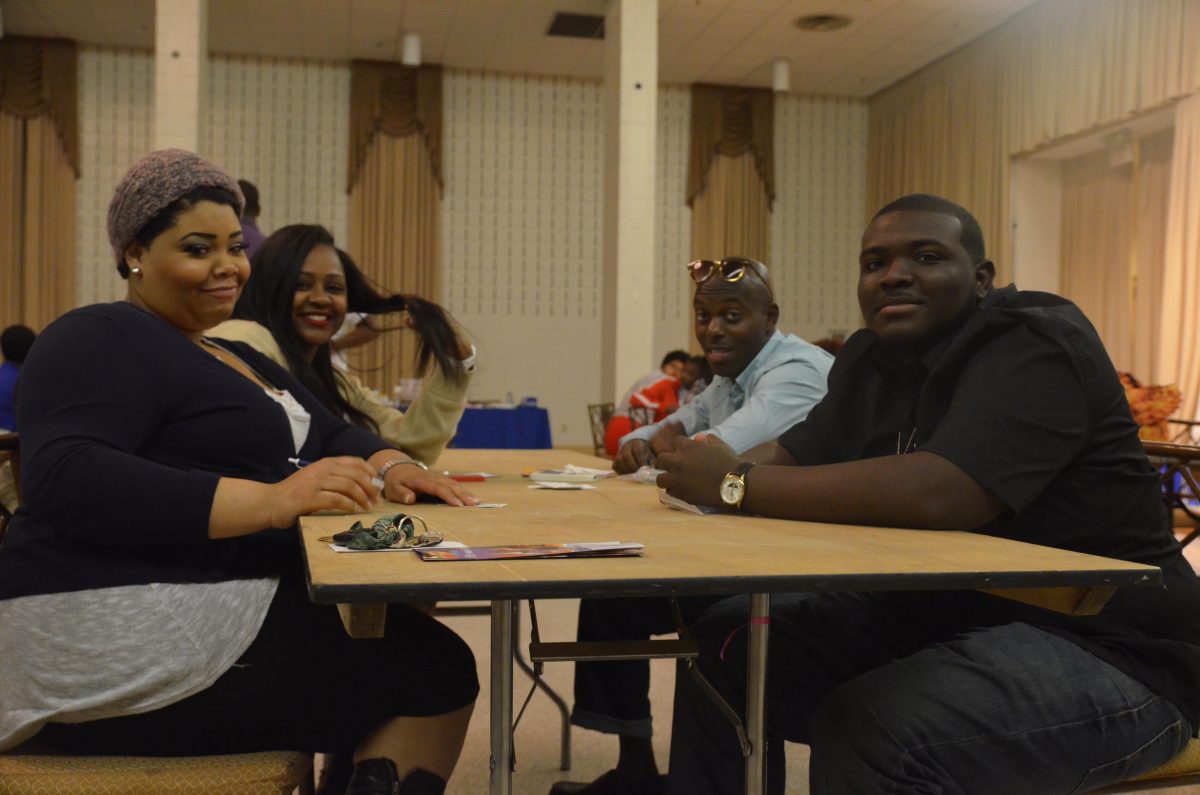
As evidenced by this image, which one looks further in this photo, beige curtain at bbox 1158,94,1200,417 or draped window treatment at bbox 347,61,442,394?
draped window treatment at bbox 347,61,442,394

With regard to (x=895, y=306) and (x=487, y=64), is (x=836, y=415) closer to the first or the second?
(x=895, y=306)

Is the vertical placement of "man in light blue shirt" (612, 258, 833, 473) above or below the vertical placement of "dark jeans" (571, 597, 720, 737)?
above

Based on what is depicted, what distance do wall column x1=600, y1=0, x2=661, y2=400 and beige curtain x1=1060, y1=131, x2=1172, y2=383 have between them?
354cm

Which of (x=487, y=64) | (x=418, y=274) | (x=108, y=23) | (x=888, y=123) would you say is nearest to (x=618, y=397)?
(x=418, y=274)

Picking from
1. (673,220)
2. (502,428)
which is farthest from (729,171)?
(502,428)

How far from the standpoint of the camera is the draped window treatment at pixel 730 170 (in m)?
11.3

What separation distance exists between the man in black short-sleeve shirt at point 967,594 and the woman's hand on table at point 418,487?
0.36 m

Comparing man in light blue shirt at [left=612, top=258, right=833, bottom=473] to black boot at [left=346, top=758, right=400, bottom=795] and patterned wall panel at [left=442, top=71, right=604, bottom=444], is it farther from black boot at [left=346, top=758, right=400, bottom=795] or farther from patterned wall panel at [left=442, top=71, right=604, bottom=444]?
patterned wall panel at [left=442, top=71, right=604, bottom=444]

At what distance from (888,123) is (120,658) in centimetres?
1122

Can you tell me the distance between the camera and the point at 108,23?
381 inches

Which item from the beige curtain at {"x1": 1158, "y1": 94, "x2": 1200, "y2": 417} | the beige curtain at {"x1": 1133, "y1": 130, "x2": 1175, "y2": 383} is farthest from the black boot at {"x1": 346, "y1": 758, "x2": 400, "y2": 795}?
the beige curtain at {"x1": 1133, "y1": 130, "x2": 1175, "y2": 383}

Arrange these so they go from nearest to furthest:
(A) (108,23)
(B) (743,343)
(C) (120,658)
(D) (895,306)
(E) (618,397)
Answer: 1. (C) (120,658)
2. (D) (895,306)
3. (B) (743,343)
4. (E) (618,397)
5. (A) (108,23)

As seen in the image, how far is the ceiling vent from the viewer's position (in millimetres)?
9352

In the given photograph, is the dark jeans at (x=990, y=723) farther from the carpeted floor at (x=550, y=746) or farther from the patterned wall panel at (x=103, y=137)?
the patterned wall panel at (x=103, y=137)
